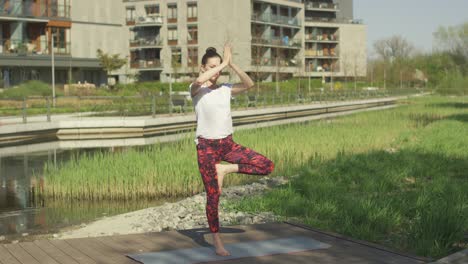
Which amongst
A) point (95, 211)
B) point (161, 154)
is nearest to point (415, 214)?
point (95, 211)

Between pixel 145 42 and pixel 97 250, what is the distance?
65948 mm

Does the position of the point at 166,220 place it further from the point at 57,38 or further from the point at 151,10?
the point at 151,10

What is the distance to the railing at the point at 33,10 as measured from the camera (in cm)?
4603

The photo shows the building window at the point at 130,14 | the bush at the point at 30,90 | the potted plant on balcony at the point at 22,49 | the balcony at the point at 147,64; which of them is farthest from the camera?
the building window at the point at 130,14

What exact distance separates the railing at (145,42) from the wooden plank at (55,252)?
64712 millimetres

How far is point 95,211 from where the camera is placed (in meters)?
10.6

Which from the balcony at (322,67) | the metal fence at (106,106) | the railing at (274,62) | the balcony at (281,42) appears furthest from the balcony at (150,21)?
the metal fence at (106,106)

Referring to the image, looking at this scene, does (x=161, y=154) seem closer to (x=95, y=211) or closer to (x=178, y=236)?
(x=95, y=211)

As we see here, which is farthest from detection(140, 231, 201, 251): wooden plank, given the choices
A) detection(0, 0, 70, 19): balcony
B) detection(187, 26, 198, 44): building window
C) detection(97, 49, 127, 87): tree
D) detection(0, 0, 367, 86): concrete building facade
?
detection(187, 26, 198, 44): building window

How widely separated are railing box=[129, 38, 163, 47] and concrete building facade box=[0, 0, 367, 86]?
0.12 metres

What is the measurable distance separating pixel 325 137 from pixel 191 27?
169ft

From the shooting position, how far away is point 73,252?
5914 millimetres

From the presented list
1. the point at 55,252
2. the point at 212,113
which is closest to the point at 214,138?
the point at 212,113

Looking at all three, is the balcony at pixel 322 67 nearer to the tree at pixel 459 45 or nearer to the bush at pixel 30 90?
the tree at pixel 459 45
